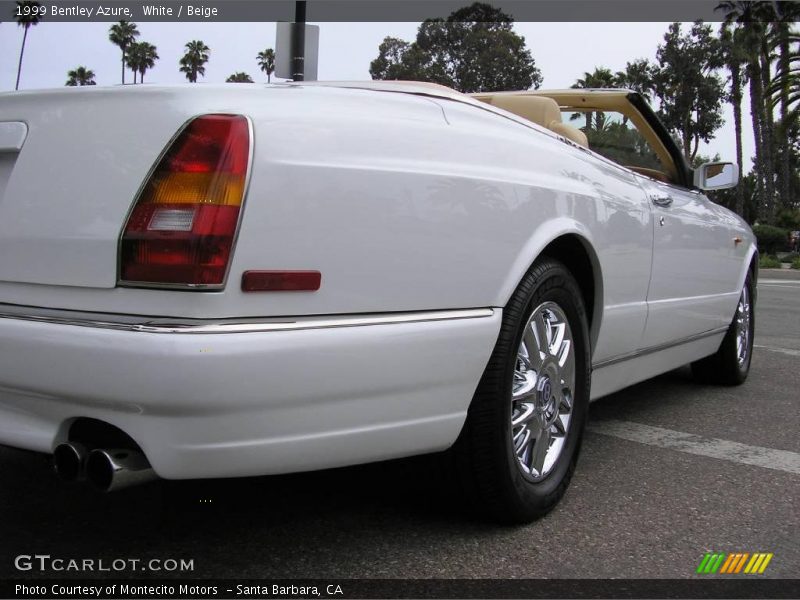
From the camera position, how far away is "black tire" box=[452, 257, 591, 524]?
243 centimetres

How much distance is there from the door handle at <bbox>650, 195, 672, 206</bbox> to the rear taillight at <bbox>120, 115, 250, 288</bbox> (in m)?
2.10

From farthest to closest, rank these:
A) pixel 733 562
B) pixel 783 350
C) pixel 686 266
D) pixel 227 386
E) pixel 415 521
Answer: pixel 783 350, pixel 686 266, pixel 415 521, pixel 733 562, pixel 227 386

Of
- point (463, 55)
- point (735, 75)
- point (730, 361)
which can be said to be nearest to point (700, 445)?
point (730, 361)

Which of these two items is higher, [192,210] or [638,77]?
[638,77]

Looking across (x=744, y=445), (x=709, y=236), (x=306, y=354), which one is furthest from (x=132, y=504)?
(x=709, y=236)

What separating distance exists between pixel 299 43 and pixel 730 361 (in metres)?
6.53

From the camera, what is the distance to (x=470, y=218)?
235cm

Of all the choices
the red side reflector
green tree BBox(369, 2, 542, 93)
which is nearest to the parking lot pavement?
the red side reflector

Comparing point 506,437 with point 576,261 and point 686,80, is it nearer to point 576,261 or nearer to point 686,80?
point 576,261

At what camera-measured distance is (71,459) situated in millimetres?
1984

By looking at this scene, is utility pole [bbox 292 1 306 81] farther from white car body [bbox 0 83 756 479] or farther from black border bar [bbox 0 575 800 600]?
black border bar [bbox 0 575 800 600]

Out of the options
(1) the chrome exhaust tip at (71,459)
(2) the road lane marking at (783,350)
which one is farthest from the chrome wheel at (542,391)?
(2) the road lane marking at (783,350)

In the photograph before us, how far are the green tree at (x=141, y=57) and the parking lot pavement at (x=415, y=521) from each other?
214ft

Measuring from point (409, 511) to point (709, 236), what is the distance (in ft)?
7.51
